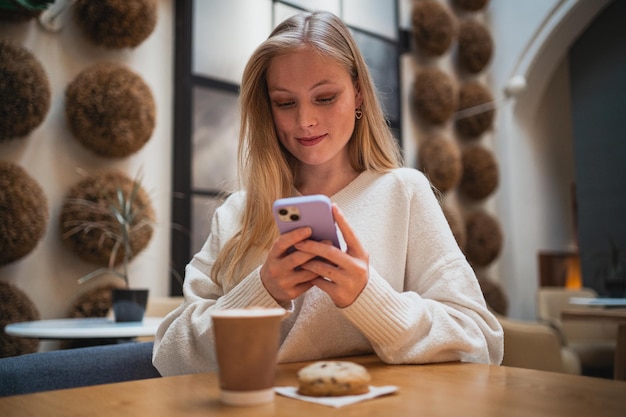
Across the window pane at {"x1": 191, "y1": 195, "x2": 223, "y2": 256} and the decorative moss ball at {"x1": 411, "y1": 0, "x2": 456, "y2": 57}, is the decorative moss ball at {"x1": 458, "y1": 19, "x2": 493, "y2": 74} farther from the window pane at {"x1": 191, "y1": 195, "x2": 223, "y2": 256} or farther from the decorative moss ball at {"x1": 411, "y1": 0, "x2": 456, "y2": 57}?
the window pane at {"x1": 191, "y1": 195, "x2": 223, "y2": 256}

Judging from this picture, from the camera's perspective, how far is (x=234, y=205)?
1.45 metres

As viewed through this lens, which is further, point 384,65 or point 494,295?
point 494,295

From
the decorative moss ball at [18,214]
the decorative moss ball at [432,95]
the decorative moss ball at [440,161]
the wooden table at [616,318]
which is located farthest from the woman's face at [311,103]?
the decorative moss ball at [432,95]

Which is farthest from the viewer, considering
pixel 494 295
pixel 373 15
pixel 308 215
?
pixel 494 295

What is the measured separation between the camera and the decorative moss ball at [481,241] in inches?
209

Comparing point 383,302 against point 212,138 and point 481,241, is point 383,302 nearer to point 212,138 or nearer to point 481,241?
point 212,138

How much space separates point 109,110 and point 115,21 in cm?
48

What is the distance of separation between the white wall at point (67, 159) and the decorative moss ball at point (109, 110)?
82mm

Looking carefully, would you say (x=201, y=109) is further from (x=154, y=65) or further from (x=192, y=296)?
(x=192, y=296)

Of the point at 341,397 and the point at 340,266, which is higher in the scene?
the point at 340,266

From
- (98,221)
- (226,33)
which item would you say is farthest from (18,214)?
(226,33)

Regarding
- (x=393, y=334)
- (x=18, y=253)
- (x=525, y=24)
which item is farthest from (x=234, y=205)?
(x=525, y=24)

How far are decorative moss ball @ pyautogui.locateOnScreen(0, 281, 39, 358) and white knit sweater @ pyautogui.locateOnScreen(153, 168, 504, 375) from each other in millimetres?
1834

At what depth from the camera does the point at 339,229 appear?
1.06 meters
